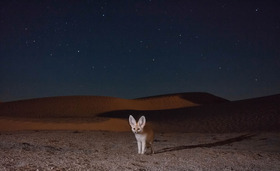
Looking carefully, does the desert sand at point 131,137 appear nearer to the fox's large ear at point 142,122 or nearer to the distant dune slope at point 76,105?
the distant dune slope at point 76,105

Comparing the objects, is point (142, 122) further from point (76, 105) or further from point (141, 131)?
point (76, 105)

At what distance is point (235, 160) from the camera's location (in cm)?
854

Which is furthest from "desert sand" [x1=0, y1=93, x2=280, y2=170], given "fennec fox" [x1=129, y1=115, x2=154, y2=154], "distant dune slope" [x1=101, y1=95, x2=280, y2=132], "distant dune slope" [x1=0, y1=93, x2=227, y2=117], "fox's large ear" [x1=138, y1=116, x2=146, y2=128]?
"fox's large ear" [x1=138, y1=116, x2=146, y2=128]

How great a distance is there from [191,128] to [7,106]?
3220 cm

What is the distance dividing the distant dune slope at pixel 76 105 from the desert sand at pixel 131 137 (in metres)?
0.11

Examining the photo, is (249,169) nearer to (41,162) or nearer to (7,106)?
(41,162)

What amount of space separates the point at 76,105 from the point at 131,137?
3137cm

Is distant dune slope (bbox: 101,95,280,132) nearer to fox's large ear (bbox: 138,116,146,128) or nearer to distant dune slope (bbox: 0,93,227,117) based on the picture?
fox's large ear (bbox: 138,116,146,128)

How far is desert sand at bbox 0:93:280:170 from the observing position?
25.9 feet

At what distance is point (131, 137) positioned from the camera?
15.3 metres

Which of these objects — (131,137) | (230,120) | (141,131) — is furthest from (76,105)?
(141,131)

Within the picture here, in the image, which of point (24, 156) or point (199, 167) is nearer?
point (199, 167)

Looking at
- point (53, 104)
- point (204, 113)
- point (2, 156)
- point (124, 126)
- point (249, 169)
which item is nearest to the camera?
point (249, 169)

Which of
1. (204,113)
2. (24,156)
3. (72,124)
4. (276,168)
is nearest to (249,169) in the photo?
(276,168)
